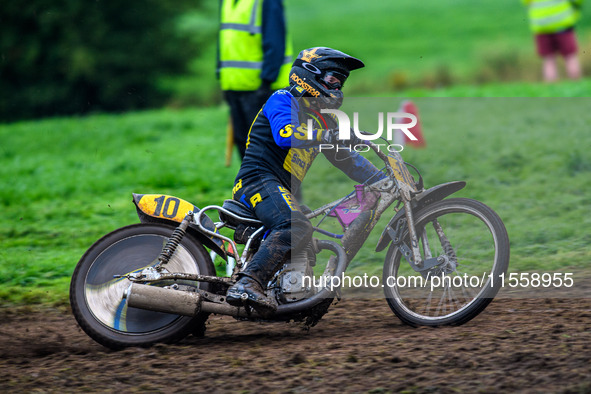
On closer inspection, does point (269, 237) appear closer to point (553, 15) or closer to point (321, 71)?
point (321, 71)

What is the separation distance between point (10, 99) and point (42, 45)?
1.73 m

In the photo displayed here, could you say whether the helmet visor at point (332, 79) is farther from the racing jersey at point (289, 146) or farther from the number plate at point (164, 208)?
the number plate at point (164, 208)

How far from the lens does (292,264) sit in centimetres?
528

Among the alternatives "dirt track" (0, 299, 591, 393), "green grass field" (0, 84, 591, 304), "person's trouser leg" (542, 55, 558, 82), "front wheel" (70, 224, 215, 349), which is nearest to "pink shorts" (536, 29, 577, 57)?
"person's trouser leg" (542, 55, 558, 82)

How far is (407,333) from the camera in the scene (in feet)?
16.9

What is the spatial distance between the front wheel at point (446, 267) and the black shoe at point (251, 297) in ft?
2.70

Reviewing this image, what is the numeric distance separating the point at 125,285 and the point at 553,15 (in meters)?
13.6

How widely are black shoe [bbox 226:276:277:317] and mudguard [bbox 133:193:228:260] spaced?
40cm

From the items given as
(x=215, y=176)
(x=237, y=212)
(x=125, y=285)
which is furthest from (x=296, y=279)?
(x=215, y=176)

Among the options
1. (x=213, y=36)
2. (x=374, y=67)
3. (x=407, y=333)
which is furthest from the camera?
(x=374, y=67)

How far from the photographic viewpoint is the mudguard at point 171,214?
17.7 ft

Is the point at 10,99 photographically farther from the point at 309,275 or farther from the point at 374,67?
the point at 309,275

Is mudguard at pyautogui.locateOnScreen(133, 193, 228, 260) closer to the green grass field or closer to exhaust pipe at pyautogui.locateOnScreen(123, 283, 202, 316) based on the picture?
exhaust pipe at pyautogui.locateOnScreen(123, 283, 202, 316)

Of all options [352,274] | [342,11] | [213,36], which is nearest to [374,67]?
[213,36]
